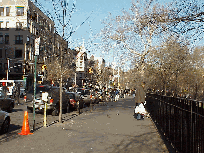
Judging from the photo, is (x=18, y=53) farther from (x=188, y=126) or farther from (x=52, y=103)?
(x=188, y=126)

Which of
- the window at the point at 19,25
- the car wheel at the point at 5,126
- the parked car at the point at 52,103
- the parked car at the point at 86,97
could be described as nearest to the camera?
the car wheel at the point at 5,126

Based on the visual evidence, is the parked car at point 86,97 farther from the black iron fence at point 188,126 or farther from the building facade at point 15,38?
the building facade at point 15,38

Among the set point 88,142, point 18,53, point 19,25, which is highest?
point 19,25

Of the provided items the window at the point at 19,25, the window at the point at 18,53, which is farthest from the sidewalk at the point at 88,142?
the window at the point at 19,25

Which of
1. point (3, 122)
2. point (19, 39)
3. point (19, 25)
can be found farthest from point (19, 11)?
Result: point (3, 122)

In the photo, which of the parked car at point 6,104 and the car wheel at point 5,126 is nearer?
the car wheel at point 5,126

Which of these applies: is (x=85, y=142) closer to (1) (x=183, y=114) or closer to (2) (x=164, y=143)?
(2) (x=164, y=143)

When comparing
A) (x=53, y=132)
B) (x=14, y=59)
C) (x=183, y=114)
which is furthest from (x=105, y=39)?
(x=14, y=59)

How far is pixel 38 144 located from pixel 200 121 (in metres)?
5.53

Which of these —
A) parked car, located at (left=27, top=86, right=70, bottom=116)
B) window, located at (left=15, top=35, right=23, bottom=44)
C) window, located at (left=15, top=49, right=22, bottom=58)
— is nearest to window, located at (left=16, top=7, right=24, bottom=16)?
window, located at (left=15, top=35, right=23, bottom=44)

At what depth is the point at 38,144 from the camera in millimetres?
Result: 9281

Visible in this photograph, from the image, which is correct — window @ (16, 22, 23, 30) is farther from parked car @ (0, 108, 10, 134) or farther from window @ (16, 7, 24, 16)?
parked car @ (0, 108, 10, 134)

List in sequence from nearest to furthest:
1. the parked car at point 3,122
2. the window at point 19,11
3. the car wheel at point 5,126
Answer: the parked car at point 3,122 < the car wheel at point 5,126 < the window at point 19,11

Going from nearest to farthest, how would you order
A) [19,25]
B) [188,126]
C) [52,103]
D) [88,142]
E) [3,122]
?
[188,126] → [88,142] → [3,122] → [52,103] → [19,25]
